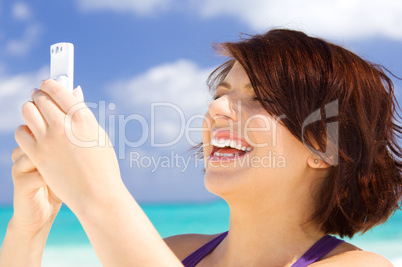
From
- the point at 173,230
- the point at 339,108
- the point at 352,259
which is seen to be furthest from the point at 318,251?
the point at 173,230

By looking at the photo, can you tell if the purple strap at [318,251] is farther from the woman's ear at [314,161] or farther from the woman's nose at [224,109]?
the woman's nose at [224,109]

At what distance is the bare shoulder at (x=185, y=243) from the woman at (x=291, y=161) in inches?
5.9

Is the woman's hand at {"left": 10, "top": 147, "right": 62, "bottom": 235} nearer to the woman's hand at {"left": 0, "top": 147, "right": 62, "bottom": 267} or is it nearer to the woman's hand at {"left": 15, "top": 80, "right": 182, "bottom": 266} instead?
the woman's hand at {"left": 0, "top": 147, "right": 62, "bottom": 267}

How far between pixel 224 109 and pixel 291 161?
13.9 inches

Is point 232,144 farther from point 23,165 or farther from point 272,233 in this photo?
point 23,165

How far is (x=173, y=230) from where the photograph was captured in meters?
13.3

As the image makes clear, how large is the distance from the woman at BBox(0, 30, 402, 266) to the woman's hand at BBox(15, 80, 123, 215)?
461mm

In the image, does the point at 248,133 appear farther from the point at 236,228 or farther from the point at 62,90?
the point at 62,90

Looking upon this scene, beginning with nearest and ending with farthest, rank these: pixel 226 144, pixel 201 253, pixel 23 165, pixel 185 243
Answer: pixel 23 165 < pixel 226 144 < pixel 201 253 < pixel 185 243

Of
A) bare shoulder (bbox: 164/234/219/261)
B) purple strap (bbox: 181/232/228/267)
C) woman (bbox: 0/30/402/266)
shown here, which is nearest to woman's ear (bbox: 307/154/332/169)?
woman (bbox: 0/30/402/266)

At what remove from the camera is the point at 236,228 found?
6.36 ft

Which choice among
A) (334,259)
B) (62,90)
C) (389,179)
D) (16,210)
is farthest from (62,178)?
(389,179)

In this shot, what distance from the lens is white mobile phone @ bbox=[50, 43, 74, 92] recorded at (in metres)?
1.30

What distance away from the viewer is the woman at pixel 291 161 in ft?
5.65
